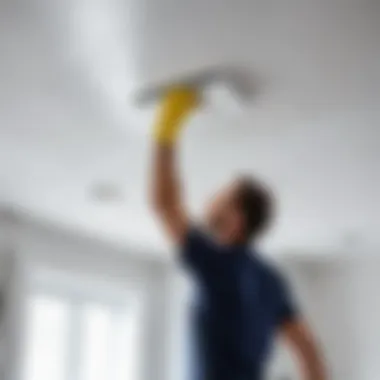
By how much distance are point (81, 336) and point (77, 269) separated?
321mm

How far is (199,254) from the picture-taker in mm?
1456

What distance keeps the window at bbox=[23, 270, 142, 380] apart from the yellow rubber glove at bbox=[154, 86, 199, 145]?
161cm

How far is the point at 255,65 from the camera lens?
5.92ft

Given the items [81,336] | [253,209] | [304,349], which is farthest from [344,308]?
[253,209]

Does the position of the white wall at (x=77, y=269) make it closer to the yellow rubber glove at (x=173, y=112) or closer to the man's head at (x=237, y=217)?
the yellow rubber glove at (x=173, y=112)

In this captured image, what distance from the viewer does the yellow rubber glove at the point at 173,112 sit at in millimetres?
1614

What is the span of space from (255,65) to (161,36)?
0.85ft

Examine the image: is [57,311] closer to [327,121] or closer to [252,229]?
[327,121]

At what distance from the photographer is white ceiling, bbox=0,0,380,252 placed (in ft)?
5.18

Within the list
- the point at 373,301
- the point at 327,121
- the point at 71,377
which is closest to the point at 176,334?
the point at 71,377

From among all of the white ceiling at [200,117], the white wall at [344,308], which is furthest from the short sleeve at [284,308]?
the white wall at [344,308]

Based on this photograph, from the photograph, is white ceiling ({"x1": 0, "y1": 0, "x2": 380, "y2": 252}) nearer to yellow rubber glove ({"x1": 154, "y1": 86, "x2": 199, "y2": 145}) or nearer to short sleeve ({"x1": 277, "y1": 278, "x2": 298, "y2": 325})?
yellow rubber glove ({"x1": 154, "y1": 86, "x2": 199, "y2": 145})

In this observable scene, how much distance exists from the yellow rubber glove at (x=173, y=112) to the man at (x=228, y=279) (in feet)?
0.08

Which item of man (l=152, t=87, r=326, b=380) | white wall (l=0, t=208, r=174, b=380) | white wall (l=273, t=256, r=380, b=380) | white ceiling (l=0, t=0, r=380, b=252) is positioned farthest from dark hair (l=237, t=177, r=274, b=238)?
white wall (l=273, t=256, r=380, b=380)
